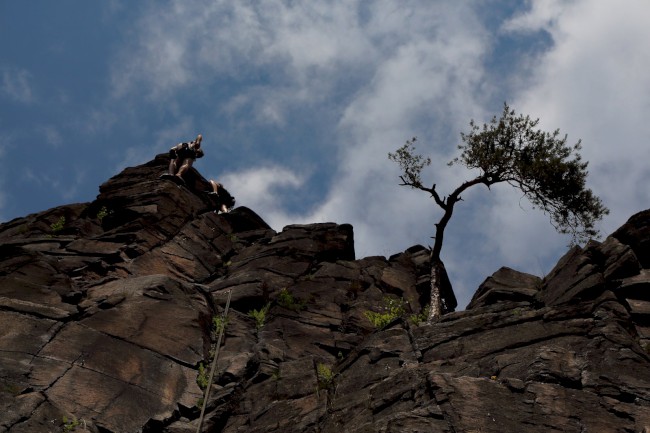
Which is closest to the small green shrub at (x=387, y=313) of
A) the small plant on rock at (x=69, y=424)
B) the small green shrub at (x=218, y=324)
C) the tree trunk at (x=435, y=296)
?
the tree trunk at (x=435, y=296)

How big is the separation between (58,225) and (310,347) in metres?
15.3

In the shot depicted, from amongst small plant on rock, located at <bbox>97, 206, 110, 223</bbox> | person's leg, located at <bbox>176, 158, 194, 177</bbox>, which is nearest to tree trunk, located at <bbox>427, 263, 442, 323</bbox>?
person's leg, located at <bbox>176, 158, 194, 177</bbox>

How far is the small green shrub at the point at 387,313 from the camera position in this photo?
2245cm

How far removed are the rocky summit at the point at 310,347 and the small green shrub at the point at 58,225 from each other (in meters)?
2.31

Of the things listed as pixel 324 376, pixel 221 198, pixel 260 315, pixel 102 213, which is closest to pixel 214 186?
pixel 221 198

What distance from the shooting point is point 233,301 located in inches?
936

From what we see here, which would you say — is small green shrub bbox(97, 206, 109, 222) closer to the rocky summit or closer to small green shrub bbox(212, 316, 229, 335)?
the rocky summit

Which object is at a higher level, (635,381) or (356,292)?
(356,292)

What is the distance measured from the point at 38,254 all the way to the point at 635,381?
18.1m

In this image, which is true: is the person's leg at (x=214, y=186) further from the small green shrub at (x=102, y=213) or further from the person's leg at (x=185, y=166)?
the small green shrub at (x=102, y=213)

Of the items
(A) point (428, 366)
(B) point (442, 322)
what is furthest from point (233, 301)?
(A) point (428, 366)

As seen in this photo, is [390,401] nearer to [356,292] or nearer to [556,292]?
[556,292]

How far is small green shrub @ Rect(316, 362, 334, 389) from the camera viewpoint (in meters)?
16.4

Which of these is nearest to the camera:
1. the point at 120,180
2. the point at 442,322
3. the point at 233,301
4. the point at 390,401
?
the point at 390,401
